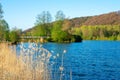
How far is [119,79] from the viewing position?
72.6ft

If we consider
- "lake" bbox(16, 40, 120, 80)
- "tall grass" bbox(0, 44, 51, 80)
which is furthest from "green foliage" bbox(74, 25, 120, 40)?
"tall grass" bbox(0, 44, 51, 80)

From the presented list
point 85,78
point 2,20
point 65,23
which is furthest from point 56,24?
point 85,78

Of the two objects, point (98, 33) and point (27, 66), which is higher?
point (98, 33)

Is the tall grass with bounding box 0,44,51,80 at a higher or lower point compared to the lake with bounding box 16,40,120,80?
higher

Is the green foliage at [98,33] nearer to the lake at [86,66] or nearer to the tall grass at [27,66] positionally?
the lake at [86,66]

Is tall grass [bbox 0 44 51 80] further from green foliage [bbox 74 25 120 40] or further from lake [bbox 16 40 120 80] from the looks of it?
green foliage [bbox 74 25 120 40]

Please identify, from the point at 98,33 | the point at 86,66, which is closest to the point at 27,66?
the point at 86,66

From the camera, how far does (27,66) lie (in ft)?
46.3

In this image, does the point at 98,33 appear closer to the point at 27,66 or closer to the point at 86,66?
the point at 86,66

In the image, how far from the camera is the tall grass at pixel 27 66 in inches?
518

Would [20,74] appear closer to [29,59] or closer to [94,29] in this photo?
[29,59]

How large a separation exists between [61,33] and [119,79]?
87927 millimetres

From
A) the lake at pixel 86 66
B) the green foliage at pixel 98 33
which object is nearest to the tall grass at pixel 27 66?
the lake at pixel 86 66

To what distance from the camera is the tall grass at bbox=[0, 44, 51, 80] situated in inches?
518
